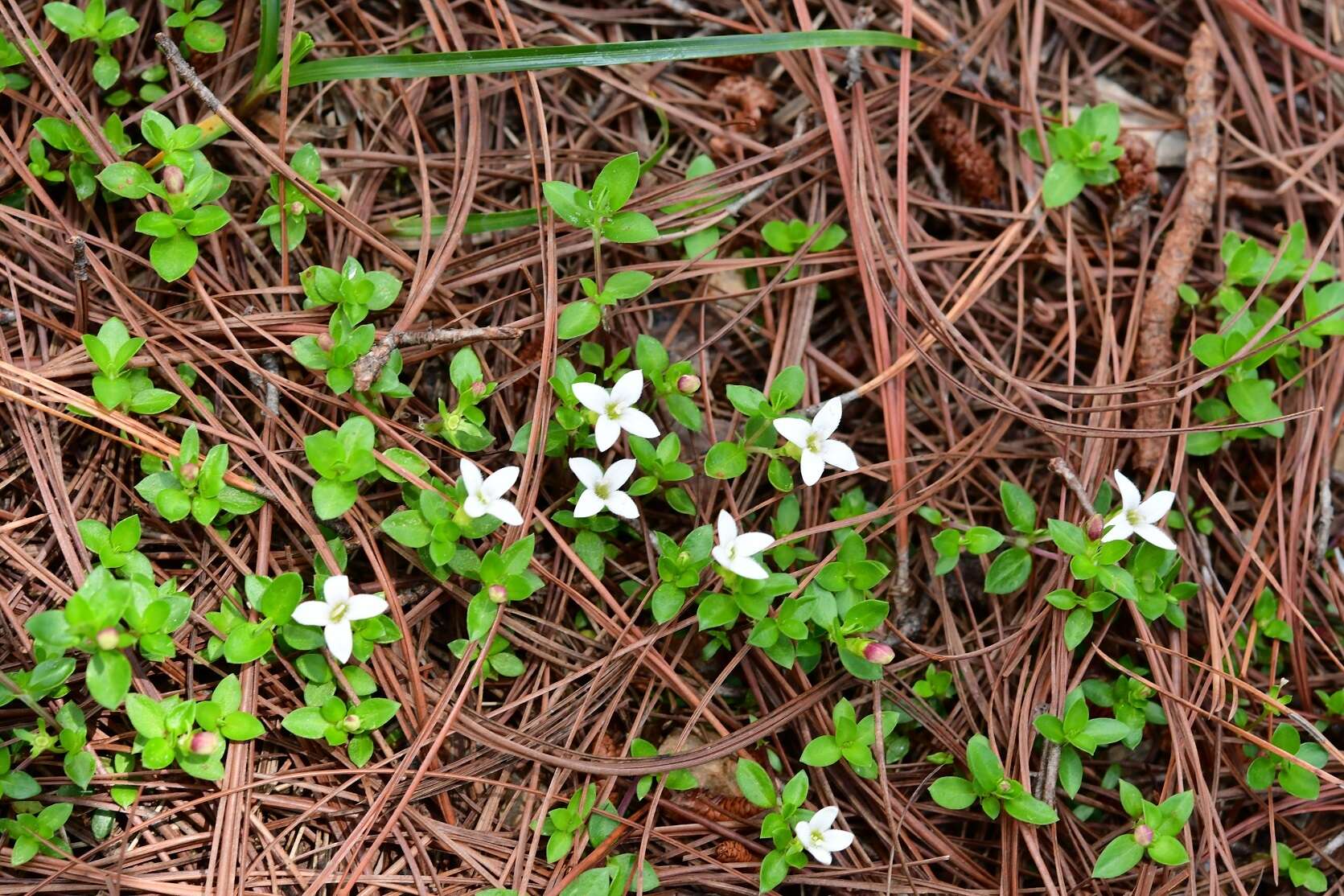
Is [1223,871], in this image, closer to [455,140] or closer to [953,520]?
[953,520]

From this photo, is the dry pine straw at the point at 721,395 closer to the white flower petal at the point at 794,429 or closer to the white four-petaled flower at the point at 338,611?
the white four-petaled flower at the point at 338,611

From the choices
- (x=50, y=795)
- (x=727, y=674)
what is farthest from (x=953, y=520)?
(x=50, y=795)

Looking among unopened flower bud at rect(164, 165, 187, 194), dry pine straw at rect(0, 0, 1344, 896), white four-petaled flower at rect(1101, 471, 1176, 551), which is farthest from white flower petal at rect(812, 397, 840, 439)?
unopened flower bud at rect(164, 165, 187, 194)

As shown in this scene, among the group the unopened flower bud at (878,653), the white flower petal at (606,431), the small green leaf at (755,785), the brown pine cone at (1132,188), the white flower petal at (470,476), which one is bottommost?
the small green leaf at (755,785)

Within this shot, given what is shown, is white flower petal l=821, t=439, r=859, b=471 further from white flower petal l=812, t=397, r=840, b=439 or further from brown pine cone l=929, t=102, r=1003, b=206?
brown pine cone l=929, t=102, r=1003, b=206

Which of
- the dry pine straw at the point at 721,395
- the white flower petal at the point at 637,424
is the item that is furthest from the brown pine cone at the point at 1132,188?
the white flower petal at the point at 637,424

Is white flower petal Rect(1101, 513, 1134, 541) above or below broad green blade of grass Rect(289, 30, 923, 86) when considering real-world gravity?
below
